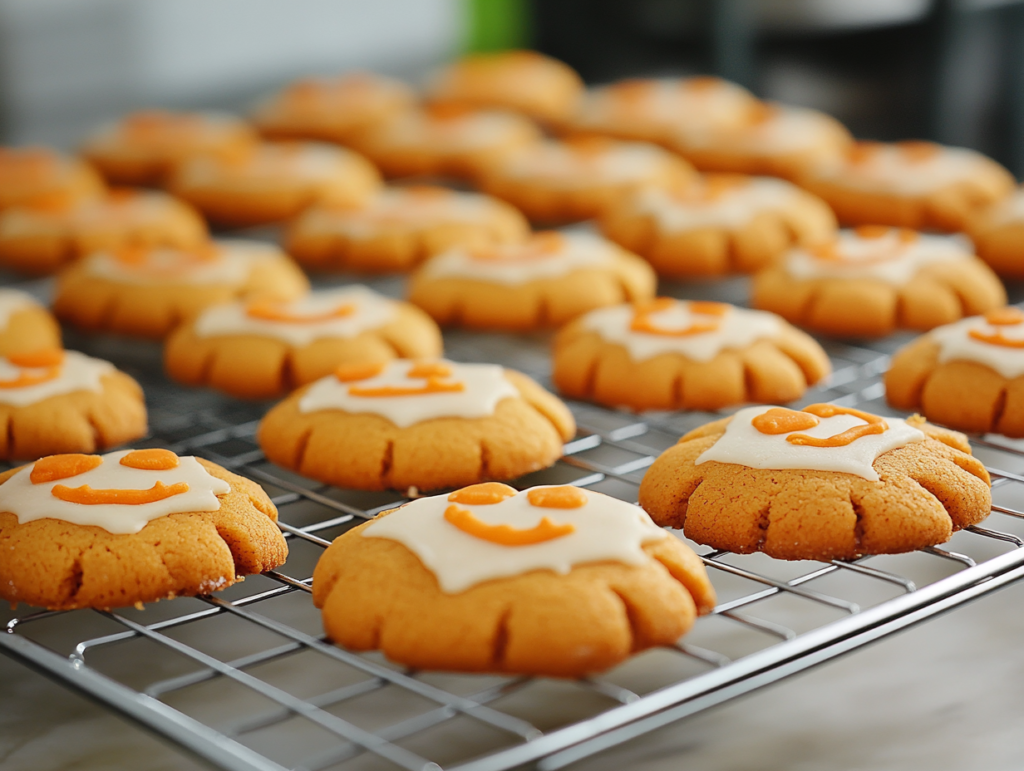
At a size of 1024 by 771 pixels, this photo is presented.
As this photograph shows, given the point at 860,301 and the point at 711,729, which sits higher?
the point at 860,301

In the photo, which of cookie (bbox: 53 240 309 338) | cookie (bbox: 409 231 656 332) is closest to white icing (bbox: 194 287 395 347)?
cookie (bbox: 53 240 309 338)

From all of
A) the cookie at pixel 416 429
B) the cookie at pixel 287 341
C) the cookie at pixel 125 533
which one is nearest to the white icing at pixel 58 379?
the cookie at pixel 287 341

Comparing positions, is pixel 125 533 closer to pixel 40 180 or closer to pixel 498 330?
pixel 498 330

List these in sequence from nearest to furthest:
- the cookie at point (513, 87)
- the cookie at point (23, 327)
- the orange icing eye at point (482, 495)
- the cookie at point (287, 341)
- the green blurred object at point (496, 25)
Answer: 1. the orange icing eye at point (482, 495)
2. the cookie at point (287, 341)
3. the cookie at point (23, 327)
4. the cookie at point (513, 87)
5. the green blurred object at point (496, 25)

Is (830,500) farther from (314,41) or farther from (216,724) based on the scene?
(314,41)

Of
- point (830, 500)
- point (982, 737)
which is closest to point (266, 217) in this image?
point (830, 500)

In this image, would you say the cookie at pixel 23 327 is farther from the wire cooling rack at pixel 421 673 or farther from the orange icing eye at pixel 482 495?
the orange icing eye at pixel 482 495

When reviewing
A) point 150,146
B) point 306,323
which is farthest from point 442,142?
point 306,323
